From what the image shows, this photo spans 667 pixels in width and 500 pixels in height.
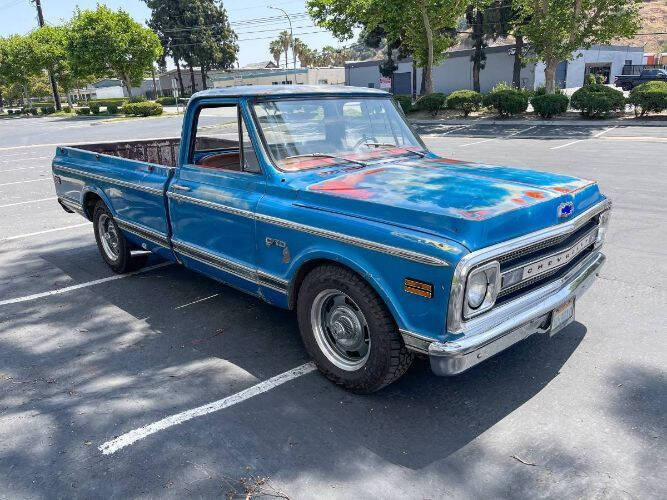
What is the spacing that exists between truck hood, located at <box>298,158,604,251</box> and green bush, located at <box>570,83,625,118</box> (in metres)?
20.7

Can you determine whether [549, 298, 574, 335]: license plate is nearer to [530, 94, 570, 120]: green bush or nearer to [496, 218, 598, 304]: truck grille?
[496, 218, 598, 304]: truck grille

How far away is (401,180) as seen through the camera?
3.75m

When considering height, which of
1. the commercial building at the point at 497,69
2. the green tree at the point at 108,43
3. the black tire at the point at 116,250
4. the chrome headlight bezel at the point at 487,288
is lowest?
the black tire at the point at 116,250

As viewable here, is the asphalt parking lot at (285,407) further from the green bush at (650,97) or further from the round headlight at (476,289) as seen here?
the green bush at (650,97)

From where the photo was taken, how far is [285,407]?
11.4 ft

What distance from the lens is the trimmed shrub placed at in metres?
24.8

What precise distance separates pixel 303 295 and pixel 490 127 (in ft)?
70.5

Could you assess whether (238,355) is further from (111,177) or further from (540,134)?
(540,134)

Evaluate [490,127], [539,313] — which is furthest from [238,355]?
[490,127]

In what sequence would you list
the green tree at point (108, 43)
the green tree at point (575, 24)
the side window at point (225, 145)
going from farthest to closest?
the green tree at point (108, 43), the green tree at point (575, 24), the side window at point (225, 145)

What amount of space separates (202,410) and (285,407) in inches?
21.2

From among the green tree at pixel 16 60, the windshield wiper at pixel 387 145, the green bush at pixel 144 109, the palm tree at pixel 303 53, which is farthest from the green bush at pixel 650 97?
the palm tree at pixel 303 53

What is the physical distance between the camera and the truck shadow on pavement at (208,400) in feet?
9.74

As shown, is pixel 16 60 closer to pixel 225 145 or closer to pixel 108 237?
pixel 108 237
